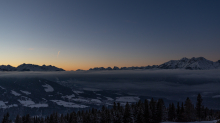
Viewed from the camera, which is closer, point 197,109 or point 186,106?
point 186,106

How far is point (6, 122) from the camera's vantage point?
10031 centimetres

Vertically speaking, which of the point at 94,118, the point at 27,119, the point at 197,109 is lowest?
the point at 27,119

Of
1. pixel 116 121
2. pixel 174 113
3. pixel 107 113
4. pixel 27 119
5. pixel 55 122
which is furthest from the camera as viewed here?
pixel 27 119

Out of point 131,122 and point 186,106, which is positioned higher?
point 186,106

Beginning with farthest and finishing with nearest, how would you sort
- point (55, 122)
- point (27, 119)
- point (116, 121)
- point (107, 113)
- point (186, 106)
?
point (27, 119) < point (55, 122) < point (107, 113) < point (116, 121) < point (186, 106)

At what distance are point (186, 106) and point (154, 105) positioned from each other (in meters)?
15.6

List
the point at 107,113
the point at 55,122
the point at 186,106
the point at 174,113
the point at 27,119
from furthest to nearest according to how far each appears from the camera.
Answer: the point at 27,119 < the point at 55,122 < the point at 174,113 < the point at 107,113 < the point at 186,106

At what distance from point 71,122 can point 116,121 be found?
138 ft

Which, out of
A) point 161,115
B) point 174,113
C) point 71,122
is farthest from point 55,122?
point 174,113

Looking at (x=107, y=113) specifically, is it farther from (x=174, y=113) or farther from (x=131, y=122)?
(x=174, y=113)

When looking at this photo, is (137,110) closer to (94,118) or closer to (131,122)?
(131,122)

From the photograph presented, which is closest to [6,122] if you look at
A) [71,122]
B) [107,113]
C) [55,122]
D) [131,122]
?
[55,122]

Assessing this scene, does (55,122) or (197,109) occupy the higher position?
(197,109)

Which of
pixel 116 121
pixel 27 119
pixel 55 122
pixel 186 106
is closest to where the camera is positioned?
pixel 186 106
